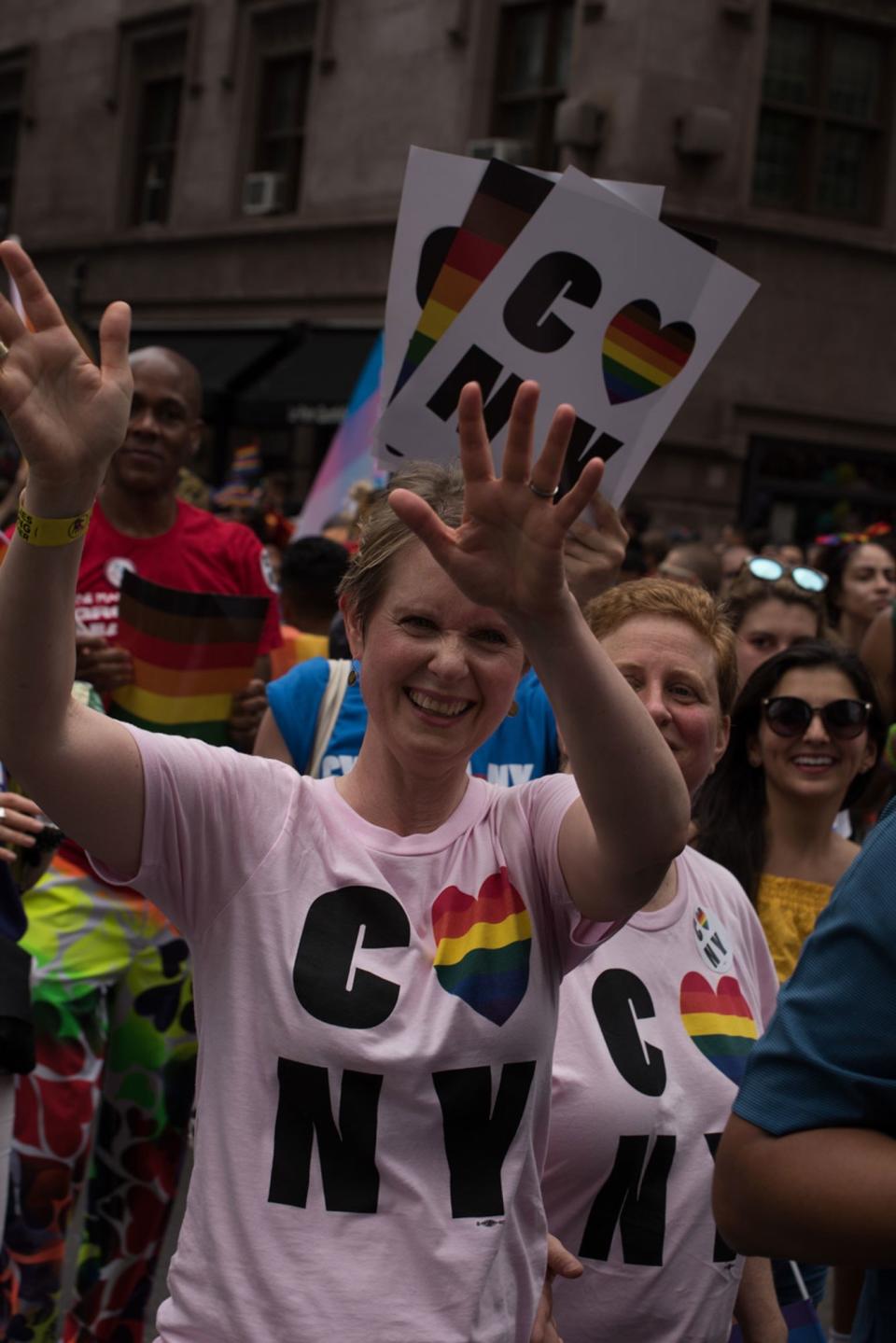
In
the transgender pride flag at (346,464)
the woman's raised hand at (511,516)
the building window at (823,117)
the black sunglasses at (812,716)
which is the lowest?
the black sunglasses at (812,716)

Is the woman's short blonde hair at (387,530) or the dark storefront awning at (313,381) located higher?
the dark storefront awning at (313,381)

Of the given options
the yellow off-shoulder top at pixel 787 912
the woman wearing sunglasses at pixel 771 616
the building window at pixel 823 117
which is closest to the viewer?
the yellow off-shoulder top at pixel 787 912

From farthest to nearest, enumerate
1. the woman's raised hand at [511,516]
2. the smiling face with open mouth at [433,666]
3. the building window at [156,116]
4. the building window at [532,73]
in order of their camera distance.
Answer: the building window at [156,116] < the building window at [532,73] < the smiling face with open mouth at [433,666] < the woman's raised hand at [511,516]

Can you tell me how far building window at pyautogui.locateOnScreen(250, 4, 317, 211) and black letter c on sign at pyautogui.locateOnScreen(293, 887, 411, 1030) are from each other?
20.1 m

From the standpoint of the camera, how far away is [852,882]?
1.76 metres

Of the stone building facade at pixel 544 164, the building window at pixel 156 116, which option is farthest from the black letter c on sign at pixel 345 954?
the building window at pixel 156 116

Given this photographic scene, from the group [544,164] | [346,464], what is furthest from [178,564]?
[544,164]

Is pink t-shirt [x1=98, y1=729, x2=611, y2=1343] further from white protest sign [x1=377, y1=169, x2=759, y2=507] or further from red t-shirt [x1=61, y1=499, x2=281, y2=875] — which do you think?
red t-shirt [x1=61, y1=499, x2=281, y2=875]

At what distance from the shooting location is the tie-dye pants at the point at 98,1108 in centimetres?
404

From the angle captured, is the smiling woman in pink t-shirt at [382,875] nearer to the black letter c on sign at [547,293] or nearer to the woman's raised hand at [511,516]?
the woman's raised hand at [511,516]

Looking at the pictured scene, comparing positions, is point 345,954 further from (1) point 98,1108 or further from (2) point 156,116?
(2) point 156,116

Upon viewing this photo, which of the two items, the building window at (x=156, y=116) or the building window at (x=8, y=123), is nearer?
the building window at (x=156, y=116)

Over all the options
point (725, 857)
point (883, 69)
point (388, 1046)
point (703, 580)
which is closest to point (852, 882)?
point (388, 1046)

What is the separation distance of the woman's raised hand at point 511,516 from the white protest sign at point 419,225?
1851 mm
